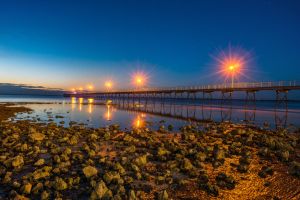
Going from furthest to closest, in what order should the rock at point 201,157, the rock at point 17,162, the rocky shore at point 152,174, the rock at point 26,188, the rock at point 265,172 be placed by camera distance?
1. the rock at point 201,157
2. the rock at point 17,162
3. the rock at point 265,172
4. the rocky shore at point 152,174
5. the rock at point 26,188

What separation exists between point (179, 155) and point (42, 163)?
5.59m

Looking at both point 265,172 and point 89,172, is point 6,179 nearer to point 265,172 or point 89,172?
point 89,172

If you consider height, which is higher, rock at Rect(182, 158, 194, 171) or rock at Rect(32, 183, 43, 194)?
rock at Rect(182, 158, 194, 171)

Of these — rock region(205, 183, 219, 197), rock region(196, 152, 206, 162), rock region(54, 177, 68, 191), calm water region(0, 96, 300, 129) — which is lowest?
calm water region(0, 96, 300, 129)

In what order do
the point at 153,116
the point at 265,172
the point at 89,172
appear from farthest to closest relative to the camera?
the point at 153,116 → the point at 265,172 → the point at 89,172

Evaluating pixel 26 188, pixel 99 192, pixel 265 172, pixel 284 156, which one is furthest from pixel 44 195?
pixel 284 156

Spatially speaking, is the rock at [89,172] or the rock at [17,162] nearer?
the rock at [89,172]

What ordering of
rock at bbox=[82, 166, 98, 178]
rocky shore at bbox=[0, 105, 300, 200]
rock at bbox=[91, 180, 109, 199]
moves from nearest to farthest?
rock at bbox=[91, 180, 109, 199] < rocky shore at bbox=[0, 105, 300, 200] < rock at bbox=[82, 166, 98, 178]

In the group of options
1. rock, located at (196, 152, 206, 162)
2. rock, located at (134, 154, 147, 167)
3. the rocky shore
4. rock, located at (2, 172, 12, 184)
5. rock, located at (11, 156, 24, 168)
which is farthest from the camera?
rock, located at (196, 152, 206, 162)

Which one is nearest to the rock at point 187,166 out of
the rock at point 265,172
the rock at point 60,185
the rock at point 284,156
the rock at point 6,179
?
the rock at point 265,172

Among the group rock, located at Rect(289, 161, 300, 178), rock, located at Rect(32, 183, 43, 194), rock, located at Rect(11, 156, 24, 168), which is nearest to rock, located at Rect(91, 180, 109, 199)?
rock, located at Rect(32, 183, 43, 194)

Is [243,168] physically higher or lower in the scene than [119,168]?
lower

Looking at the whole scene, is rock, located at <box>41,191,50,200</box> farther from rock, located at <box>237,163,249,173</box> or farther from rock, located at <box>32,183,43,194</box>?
rock, located at <box>237,163,249,173</box>

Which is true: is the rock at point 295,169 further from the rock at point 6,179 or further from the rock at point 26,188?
the rock at point 6,179
